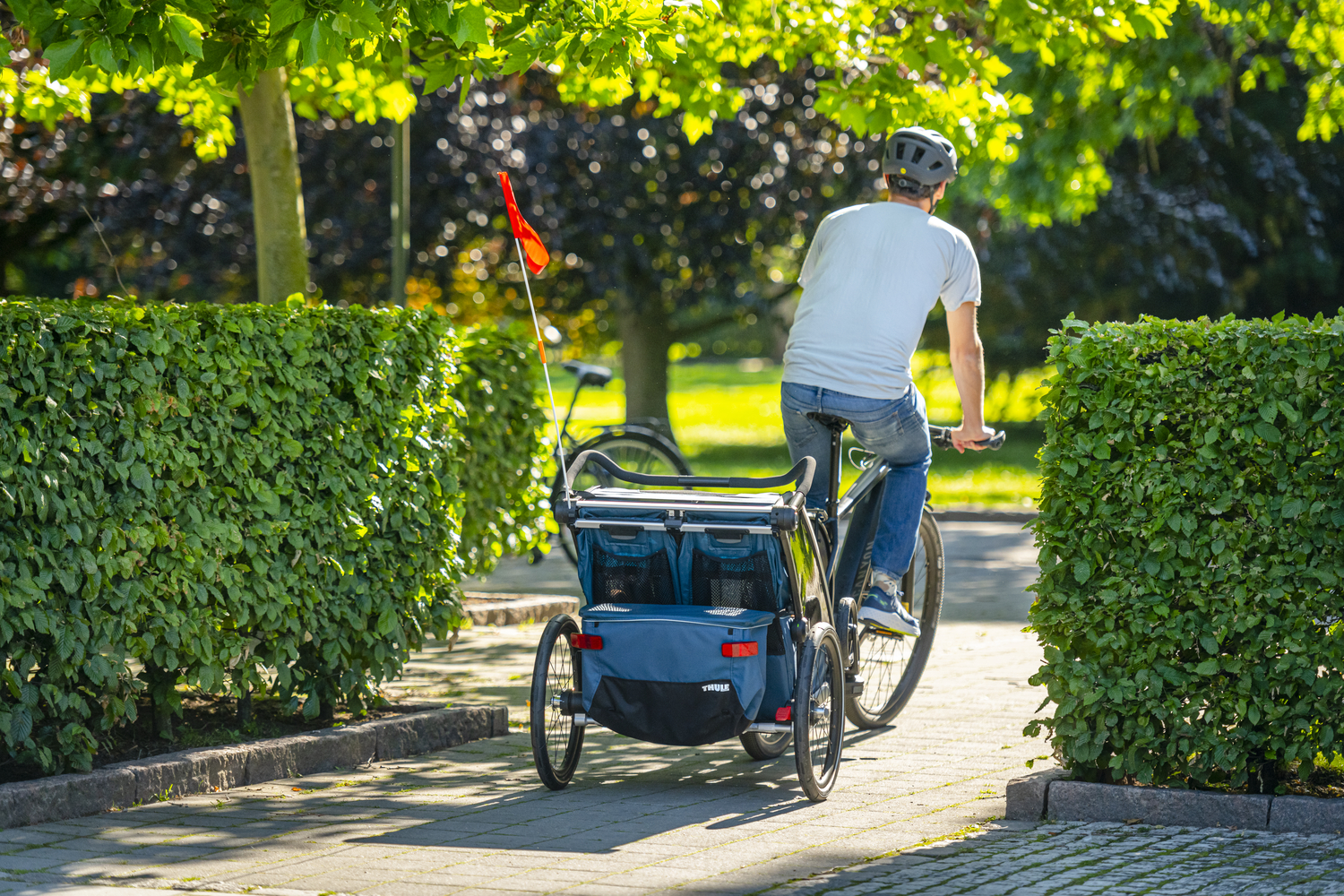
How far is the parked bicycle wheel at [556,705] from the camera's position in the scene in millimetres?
4926

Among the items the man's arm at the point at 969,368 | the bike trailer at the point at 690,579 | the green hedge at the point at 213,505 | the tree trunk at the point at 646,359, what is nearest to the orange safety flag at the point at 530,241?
the green hedge at the point at 213,505

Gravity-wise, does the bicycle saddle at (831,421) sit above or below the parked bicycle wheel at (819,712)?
above

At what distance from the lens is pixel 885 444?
566 cm

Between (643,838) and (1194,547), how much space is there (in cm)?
183

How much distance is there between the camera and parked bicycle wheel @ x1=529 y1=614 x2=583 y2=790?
4926mm

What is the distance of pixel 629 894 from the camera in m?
3.91

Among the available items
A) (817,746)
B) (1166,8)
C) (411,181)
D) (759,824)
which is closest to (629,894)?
(759,824)

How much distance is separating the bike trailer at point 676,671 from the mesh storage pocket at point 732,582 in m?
0.07

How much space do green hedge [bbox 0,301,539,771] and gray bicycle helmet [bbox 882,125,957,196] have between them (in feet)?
6.12

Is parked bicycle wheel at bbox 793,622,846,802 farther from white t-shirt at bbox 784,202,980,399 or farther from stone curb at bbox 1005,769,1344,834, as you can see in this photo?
white t-shirt at bbox 784,202,980,399

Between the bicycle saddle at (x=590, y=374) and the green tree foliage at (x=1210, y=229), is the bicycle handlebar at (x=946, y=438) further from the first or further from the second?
the green tree foliage at (x=1210, y=229)

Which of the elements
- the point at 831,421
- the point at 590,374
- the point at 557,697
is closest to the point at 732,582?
the point at 557,697

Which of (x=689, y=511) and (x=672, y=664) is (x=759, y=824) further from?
(x=689, y=511)

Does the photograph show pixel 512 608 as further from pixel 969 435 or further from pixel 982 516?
pixel 982 516
